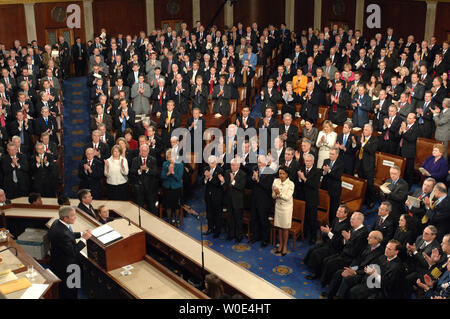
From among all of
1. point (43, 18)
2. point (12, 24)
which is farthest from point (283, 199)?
point (43, 18)

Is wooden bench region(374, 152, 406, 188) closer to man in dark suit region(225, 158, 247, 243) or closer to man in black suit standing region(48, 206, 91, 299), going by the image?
man in dark suit region(225, 158, 247, 243)

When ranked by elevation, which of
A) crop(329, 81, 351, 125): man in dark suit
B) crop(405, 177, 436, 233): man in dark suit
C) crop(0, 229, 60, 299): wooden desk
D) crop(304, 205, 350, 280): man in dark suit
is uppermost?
crop(329, 81, 351, 125): man in dark suit

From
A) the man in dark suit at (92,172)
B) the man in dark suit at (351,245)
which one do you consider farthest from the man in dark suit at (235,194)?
the man in dark suit at (92,172)

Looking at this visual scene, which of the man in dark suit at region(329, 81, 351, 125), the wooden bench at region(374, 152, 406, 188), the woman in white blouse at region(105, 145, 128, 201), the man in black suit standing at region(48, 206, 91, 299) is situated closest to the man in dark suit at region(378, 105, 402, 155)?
the wooden bench at region(374, 152, 406, 188)

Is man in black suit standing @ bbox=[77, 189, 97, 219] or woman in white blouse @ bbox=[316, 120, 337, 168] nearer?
man in black suit standing @ bbox=[77, 189, 97, 219]

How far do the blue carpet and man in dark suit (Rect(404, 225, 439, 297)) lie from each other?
5917 mm

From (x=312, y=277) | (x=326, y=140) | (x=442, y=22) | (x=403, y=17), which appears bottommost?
(x=312, y=277)

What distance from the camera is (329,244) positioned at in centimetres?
741

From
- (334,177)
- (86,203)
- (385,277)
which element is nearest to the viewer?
(385,277)

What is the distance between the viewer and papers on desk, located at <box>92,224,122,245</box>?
6.07 meters

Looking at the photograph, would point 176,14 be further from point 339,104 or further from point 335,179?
point 335,179

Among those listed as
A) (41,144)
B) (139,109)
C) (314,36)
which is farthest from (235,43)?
(41,144)

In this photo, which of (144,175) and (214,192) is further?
(144,175)

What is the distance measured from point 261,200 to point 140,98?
4385 mm
